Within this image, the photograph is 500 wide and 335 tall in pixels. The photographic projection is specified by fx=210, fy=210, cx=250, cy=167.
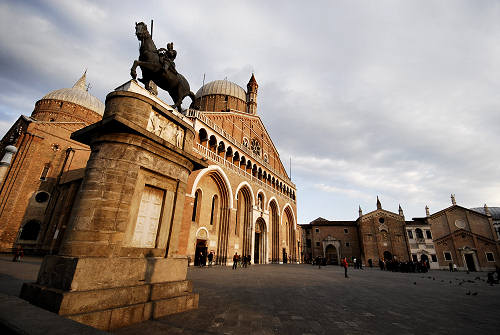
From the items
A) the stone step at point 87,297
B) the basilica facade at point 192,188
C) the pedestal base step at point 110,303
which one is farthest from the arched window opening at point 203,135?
the stone step at point 87,297

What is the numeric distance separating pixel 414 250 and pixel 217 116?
3721cm

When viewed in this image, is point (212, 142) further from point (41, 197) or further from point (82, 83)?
point (82, 83)

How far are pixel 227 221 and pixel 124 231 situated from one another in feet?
50.8

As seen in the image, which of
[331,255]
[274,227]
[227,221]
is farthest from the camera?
[331,255]

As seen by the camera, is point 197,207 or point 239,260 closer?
point 197,207

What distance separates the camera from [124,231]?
3834 millimetres

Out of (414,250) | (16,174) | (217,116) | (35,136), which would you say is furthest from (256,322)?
(414,250)

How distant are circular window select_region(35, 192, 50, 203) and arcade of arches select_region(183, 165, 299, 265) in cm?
1470

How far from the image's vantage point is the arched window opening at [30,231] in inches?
714

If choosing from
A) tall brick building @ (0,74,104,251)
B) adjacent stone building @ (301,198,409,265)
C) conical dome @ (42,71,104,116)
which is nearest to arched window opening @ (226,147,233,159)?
tall brick building @ (0,74,104,251)

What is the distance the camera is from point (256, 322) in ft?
12.8

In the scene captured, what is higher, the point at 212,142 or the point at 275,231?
the point at 212,142

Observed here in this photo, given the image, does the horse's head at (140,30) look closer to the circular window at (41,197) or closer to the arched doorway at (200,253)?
the arched doorway at (200,253)

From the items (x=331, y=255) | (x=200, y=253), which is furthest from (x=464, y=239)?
(x=200, y=253)
